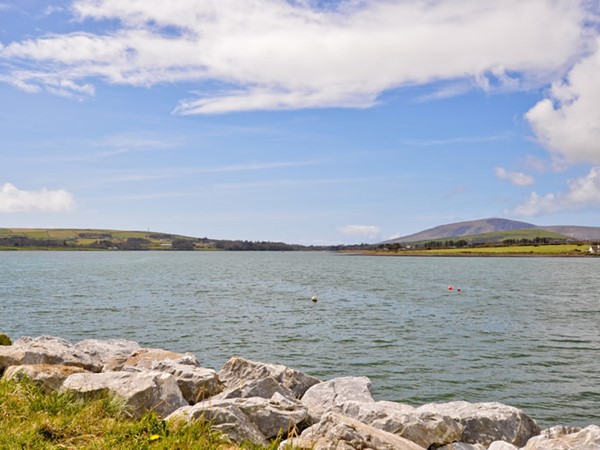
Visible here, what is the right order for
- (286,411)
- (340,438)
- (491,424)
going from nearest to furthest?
(340,438) → (286,411) → (491,424)

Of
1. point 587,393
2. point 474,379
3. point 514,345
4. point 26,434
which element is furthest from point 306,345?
point 26,434

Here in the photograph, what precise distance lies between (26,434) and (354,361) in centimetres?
2022

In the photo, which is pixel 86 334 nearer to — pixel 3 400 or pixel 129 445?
pixel 3 400

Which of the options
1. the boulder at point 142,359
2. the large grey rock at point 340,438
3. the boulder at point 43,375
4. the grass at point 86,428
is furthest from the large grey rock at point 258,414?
the boulder at point 142,359

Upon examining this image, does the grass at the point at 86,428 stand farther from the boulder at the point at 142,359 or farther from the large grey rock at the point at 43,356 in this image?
the boulder at the point at 142,359

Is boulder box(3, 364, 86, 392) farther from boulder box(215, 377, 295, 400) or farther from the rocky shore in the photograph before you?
boulder box(215, 377, 295, 400)

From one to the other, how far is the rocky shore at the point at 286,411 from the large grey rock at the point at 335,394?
0.10 feet

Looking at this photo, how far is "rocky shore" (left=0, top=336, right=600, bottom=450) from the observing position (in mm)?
8617

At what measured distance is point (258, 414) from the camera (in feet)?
31.4

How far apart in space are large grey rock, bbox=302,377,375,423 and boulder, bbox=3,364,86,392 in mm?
6456

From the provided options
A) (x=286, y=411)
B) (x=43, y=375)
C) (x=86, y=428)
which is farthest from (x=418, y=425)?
(x=43, y=375)

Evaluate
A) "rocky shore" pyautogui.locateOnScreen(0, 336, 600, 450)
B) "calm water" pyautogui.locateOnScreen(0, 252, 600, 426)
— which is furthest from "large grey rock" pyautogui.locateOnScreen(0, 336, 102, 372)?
"calm water" pyautogui.locateOnScreen(0, 252, 600, 426)

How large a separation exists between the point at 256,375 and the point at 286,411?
192 inches

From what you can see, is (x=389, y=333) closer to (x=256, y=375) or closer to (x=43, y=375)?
(x=256, y=375)
